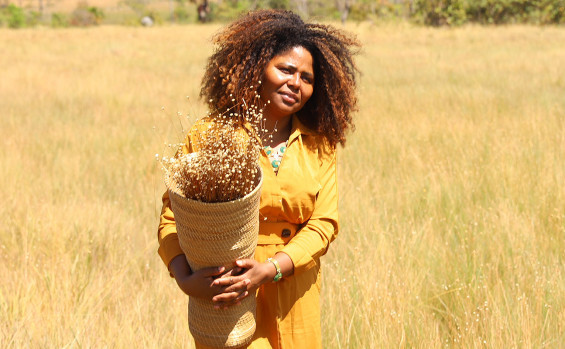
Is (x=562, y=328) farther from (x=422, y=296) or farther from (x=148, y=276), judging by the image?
(x=148, y=276)

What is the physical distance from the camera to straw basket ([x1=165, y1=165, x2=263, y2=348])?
163 cm

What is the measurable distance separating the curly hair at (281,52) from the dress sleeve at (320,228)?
0.16 meters

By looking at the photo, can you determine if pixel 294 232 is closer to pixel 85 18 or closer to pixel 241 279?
pixel 241 279

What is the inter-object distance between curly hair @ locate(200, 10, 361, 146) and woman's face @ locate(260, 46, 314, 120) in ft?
0.10

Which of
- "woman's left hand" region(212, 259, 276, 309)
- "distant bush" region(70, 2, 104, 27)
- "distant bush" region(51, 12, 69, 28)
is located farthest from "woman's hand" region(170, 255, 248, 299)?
"distant bush" region(70, 2, 104, 27)

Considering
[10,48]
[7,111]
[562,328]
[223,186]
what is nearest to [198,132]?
[223,186]

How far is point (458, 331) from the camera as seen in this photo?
2.91 meters

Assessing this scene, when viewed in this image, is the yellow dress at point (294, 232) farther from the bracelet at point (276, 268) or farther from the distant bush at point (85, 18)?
the distant bush at point (85, 18)

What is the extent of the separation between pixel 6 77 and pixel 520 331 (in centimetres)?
1024

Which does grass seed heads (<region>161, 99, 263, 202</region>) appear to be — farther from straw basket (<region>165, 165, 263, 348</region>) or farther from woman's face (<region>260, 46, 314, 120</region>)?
woman's face (<region>260, 46, 314, 120</region>)

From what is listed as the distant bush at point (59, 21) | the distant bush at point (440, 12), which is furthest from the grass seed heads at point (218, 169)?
the distant bush at point (59, 21)

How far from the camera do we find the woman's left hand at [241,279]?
1.71 m

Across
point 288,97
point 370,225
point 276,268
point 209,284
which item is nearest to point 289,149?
point 288,97

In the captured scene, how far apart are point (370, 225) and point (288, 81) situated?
6.92ft
